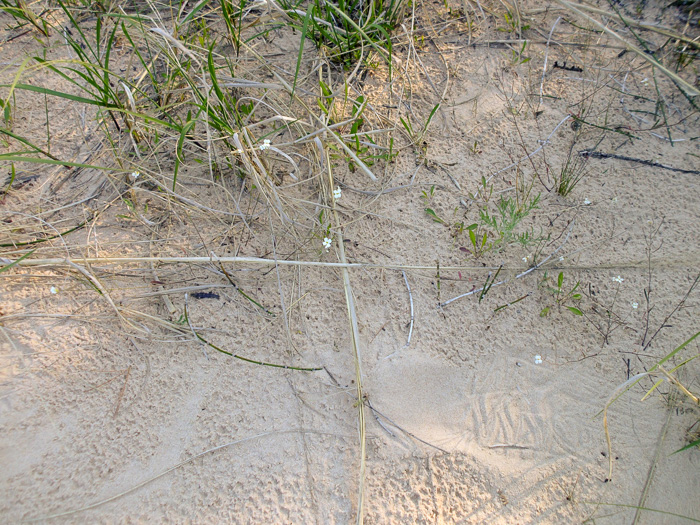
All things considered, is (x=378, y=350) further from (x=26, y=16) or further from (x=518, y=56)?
(x=26, y=16)

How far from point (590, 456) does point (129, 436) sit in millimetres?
1465

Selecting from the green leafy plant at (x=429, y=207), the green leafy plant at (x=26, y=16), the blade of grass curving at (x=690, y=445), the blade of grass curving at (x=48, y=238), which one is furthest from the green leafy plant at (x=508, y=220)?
the green leafy plant at (x=26, y=16)

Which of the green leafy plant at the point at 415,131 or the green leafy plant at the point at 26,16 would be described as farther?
the green leafy plant at the point at 26,16

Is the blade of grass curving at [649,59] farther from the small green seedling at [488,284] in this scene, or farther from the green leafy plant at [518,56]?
the small green seedling at [488,284]

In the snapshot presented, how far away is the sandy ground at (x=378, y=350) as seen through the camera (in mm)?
1345

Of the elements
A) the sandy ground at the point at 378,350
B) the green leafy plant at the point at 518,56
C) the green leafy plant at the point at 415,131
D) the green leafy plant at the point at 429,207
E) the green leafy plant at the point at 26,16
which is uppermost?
the green leafy plant at the point at 518,56

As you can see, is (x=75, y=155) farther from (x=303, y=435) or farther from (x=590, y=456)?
(x=590, y=456)

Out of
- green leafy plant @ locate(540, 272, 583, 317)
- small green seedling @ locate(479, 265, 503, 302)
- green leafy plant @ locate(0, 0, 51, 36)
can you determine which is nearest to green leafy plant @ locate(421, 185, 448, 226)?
small green seedling @ locate(479, 265, 503, 302)

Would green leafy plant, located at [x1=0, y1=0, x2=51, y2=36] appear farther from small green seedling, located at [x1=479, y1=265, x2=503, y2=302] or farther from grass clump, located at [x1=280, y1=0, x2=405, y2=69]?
small green seedling, located at [x1=479, y1=265, x2=503, y2=302]

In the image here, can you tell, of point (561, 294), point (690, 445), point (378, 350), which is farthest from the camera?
point (561, 294)

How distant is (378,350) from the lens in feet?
5.17

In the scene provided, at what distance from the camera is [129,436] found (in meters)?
1.39

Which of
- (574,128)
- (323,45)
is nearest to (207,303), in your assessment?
(323,45)

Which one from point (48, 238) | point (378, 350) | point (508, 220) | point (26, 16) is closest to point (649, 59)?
point (508, 220)
